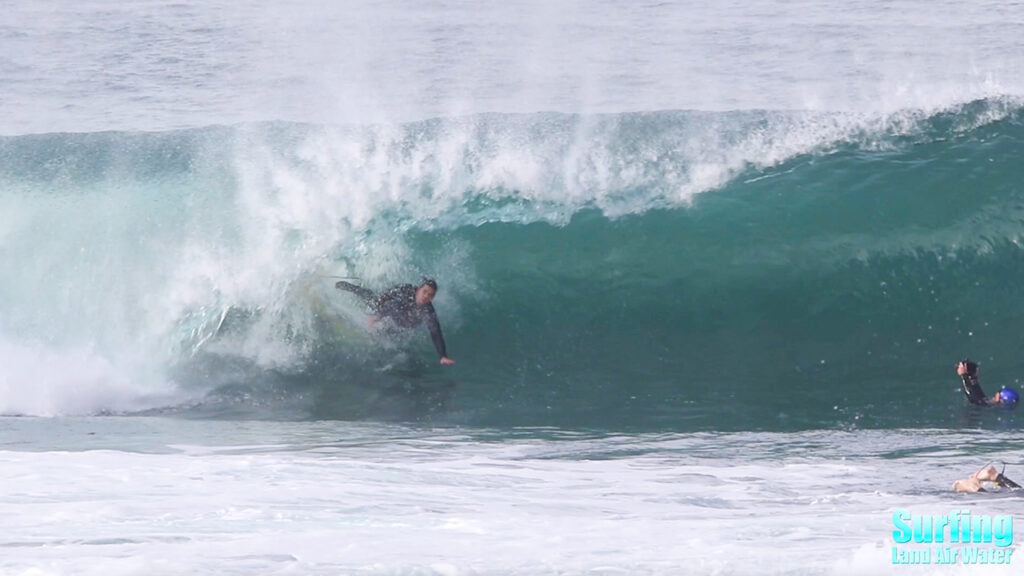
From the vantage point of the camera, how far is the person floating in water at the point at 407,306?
371 inches

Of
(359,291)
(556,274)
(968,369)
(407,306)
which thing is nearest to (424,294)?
(407,306)

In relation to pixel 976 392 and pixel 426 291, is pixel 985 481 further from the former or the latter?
pixel 426 291

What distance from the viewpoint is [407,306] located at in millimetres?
9625

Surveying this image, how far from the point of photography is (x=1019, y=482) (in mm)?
7012

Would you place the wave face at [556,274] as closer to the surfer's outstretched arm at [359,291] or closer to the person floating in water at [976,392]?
the person floating in water at [976,392]

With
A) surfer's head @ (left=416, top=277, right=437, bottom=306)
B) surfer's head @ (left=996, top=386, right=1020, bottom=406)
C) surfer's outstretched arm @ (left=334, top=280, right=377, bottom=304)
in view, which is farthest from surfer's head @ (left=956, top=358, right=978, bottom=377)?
surfer's outstretched arm @ (left=334, top=280, right=377, bottom=304)

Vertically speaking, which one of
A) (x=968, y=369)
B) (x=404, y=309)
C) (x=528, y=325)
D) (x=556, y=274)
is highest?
(x=556, y=274)

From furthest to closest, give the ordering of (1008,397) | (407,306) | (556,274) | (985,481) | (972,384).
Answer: (556,274), (407,306), (972,384), (1008,397), (985,481)

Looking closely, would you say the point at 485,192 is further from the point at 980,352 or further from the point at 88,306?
the point at 980,352

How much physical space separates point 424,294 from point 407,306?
0.30m

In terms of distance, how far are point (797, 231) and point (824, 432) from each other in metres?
2.98

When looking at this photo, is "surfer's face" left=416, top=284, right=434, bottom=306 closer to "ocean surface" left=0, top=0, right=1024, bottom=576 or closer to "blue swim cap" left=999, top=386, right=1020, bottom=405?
"ocean surface" left=0, top=0, right=1024, bottom=576

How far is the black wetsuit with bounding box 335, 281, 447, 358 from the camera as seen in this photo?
948cm

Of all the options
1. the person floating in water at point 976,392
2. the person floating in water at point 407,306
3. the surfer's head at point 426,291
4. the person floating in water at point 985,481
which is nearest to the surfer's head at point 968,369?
the person floating in water at point 976,392
